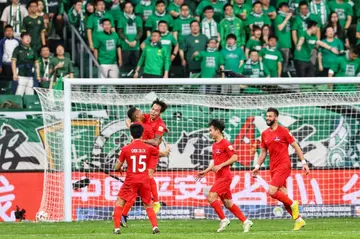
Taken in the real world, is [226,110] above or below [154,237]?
above

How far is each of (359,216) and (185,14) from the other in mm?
7644

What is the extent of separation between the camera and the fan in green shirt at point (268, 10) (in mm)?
28375

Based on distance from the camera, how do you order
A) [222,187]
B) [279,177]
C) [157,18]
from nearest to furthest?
1. [222,187]
2. [279,177]
3. [157,18]

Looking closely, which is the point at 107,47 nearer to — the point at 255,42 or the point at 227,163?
the point at 255,42

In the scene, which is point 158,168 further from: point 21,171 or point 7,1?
point 7,1

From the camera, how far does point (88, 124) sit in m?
22.9

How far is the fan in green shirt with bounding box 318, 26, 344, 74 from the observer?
27.7 meters

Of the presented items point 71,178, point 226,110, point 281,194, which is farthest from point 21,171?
point 281,194

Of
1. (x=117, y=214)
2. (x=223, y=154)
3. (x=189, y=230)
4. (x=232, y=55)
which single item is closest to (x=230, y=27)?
(x=232, y=55)

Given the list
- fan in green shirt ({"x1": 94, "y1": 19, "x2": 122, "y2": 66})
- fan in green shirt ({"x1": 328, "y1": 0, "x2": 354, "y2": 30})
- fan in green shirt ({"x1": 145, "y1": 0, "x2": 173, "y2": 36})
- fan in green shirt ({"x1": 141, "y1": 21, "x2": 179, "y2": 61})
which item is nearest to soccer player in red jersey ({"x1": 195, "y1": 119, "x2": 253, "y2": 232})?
fan in green shirt ({"x1": 141, "y1": 21, "x2": 179, "y2": 61})

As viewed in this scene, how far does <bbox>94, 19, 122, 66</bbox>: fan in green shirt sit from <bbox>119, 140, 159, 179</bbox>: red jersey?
10822mm

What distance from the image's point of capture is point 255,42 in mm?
27391

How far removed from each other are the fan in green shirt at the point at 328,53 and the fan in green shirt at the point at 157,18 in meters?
3.92

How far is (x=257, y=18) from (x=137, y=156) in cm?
1214
